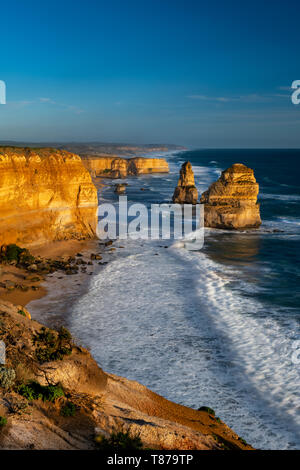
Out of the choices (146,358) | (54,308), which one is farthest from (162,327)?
(54,308)

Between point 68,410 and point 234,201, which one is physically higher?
point 234,201

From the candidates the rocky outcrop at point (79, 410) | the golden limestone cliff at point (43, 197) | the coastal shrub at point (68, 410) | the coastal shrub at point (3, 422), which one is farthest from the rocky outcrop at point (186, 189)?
the coastal shrub at point (3, 422)

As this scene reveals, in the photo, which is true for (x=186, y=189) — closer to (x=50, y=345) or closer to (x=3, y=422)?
(x=50, y=345)

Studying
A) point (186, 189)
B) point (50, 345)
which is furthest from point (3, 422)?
point (186, 189)

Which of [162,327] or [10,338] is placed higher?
Answer: [10,338]

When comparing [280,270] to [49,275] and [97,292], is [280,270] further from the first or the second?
[49,275]

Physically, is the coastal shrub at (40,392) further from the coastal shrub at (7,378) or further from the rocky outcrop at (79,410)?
the coastal shrub at (7,378)
